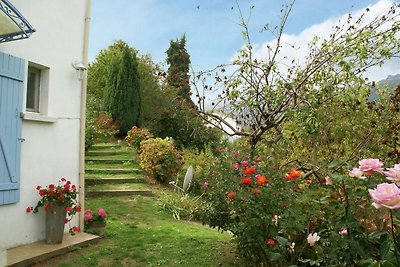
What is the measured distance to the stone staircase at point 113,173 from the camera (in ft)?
30.2

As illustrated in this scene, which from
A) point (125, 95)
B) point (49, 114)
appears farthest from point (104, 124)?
point (49, 114)

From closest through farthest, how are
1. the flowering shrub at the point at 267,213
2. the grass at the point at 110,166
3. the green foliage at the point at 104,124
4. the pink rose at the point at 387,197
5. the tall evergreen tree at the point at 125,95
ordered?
the pink rose at the point at 387,197 < the flowering shrub at the point at 267,213 < the grass at the point at 110,166 < the green foliage at the point at 104,124 < the tall evergreen tree at the point at 125,95

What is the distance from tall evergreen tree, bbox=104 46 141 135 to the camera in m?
17.2

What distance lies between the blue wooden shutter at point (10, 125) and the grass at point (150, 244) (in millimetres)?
1130

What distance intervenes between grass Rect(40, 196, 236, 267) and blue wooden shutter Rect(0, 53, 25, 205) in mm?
1130

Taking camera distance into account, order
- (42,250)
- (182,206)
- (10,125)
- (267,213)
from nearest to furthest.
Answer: (267,213) < (10,125) < (42,250) < (182,206)

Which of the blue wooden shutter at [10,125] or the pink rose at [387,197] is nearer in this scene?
the pink rose at [387,197]

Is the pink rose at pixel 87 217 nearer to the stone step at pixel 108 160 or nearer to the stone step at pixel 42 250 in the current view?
the stone step at pixel 42 250

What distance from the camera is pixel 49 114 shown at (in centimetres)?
535

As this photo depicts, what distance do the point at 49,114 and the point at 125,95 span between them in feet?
39.6

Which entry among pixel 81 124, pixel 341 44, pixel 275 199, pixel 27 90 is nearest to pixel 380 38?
pixel 341 44

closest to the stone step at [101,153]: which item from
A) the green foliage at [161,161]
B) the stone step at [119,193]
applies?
the green foliage at [161,161]

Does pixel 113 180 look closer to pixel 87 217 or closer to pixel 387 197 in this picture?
pixel 87 217

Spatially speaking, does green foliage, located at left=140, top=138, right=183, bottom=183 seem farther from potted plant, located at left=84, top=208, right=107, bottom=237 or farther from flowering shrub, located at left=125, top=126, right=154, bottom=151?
potted plant, located at left=84, top=208, right=107, bottom=237
